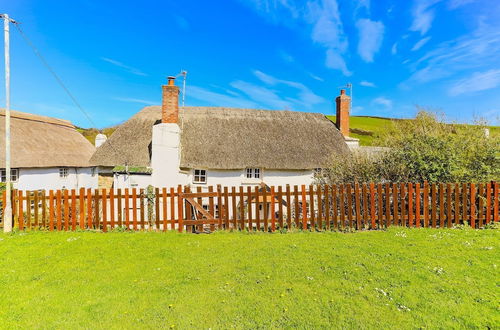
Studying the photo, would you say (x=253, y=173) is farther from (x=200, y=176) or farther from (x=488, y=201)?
(x=488, y=201)

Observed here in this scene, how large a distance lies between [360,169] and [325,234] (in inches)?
151

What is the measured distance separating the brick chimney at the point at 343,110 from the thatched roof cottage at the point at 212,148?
0.70 metres

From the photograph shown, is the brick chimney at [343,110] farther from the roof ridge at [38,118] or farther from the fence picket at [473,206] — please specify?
the roof ridge at [38,118]

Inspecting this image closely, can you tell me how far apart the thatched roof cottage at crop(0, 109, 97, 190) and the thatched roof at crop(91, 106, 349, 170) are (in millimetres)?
4267

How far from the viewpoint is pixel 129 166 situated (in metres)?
14.7

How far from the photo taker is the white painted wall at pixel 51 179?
61.4ft

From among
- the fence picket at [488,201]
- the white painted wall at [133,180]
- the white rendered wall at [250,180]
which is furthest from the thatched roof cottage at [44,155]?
the fence picket at [488,201]

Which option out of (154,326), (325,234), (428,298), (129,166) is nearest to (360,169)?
(325,234)

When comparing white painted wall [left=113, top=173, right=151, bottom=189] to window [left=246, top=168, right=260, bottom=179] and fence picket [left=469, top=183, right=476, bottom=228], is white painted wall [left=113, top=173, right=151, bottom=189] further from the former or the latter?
fence picket [left=469, top=183, right=476, bottom=228]

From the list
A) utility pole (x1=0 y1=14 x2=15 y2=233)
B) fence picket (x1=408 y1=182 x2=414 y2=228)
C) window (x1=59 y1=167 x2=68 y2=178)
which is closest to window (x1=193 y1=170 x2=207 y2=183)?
utility pole (x1=0 y1=14 x2=15 y2=233)

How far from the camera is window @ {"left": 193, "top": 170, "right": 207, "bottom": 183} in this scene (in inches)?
598

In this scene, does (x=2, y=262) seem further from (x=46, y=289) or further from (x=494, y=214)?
(x=494, y=214)

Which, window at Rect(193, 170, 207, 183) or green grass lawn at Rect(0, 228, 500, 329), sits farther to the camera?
window at Rect(193, 170, 207, 183)

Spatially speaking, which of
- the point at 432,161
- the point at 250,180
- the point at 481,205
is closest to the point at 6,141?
the point at 250,180
